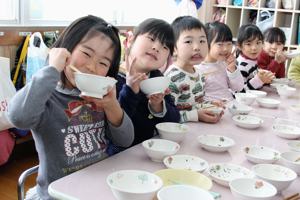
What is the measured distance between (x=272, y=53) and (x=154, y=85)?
217 cm

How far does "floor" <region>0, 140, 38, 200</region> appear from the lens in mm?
2402

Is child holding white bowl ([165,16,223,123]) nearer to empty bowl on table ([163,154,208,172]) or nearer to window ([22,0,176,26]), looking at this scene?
empty bowl on table ([163,154,208,172])

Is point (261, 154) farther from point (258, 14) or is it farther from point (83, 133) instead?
point (258, 14)

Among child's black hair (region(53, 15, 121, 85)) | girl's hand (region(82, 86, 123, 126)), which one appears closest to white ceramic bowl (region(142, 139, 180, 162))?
girl's hand (region(82, 86, 123, 126))

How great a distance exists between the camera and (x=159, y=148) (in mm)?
1244

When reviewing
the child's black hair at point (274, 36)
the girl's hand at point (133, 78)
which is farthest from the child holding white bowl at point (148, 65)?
the child's black hair at point (274, 36)

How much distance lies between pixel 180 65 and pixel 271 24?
305 cm

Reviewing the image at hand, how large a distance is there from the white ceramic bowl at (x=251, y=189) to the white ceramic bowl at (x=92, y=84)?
427mm

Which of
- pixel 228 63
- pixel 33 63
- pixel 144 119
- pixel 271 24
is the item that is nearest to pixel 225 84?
pixel 228 63

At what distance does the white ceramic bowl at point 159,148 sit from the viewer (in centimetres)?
114

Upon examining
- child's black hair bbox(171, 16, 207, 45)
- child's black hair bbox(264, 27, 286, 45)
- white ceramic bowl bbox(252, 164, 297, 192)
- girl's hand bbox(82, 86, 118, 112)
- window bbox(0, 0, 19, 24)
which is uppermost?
window bbox(0, 0, 19, 24)

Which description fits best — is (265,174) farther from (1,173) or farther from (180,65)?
(1,173)

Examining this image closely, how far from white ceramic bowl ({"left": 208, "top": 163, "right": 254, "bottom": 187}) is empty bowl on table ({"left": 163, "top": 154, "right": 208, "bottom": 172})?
0.03 meters

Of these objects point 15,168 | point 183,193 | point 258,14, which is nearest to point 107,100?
point 183,193
